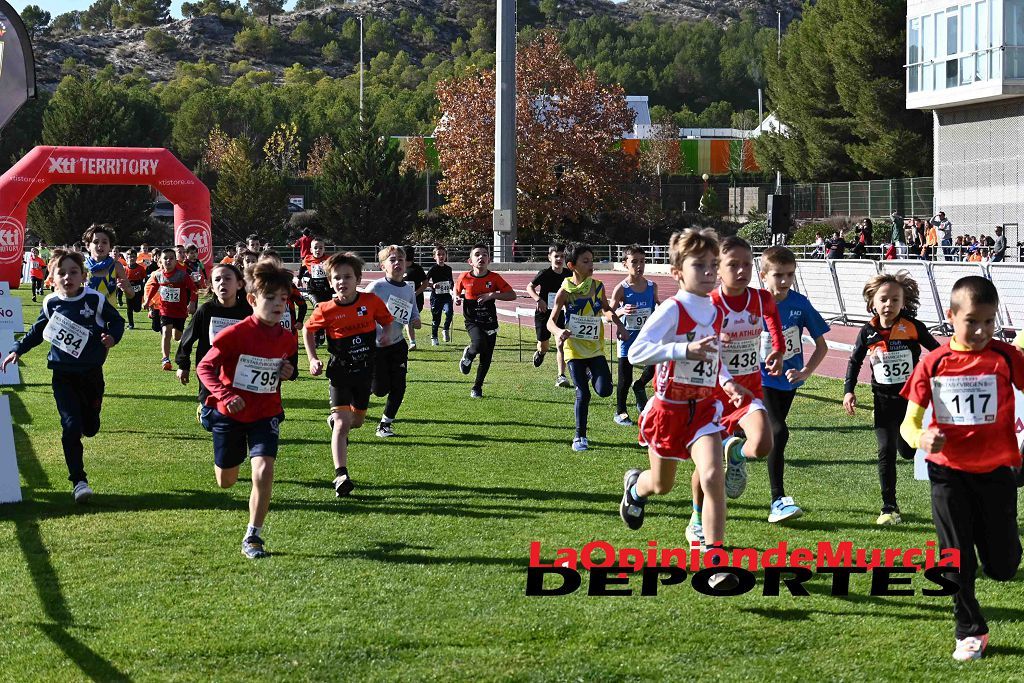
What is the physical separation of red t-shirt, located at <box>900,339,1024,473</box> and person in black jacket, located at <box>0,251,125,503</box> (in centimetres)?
622

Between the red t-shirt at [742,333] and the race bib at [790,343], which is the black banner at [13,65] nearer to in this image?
the race bib at [790,343]

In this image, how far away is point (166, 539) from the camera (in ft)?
27.6

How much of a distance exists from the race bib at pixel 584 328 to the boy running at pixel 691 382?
5.19 meters

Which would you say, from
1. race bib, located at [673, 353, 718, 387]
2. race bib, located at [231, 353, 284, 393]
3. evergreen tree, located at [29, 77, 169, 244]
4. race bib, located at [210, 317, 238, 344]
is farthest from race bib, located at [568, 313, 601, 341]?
evergreen tree, located at [29, 77, 169, 244]

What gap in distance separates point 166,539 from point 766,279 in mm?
4283

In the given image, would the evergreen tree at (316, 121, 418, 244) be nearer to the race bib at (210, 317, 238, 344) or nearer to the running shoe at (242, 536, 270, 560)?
the race bib at (210, 317, 238, 344)

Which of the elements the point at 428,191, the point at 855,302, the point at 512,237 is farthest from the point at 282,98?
the point at 855,302

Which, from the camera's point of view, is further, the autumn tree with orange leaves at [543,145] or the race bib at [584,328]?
the autumn tree with orange leaves at [543,145]

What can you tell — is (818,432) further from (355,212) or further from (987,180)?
(355,212)

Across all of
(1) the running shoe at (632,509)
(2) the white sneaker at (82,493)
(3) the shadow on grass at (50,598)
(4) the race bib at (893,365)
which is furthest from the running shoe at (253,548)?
(4) the race bib at (893,365)

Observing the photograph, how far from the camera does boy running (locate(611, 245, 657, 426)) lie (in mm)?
13430

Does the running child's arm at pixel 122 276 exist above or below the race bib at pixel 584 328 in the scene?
above

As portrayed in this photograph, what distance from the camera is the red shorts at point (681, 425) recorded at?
6914mm

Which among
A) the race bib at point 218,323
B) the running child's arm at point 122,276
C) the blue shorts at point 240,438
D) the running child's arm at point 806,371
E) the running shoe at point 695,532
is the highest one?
the running child's arm at point 122,276
